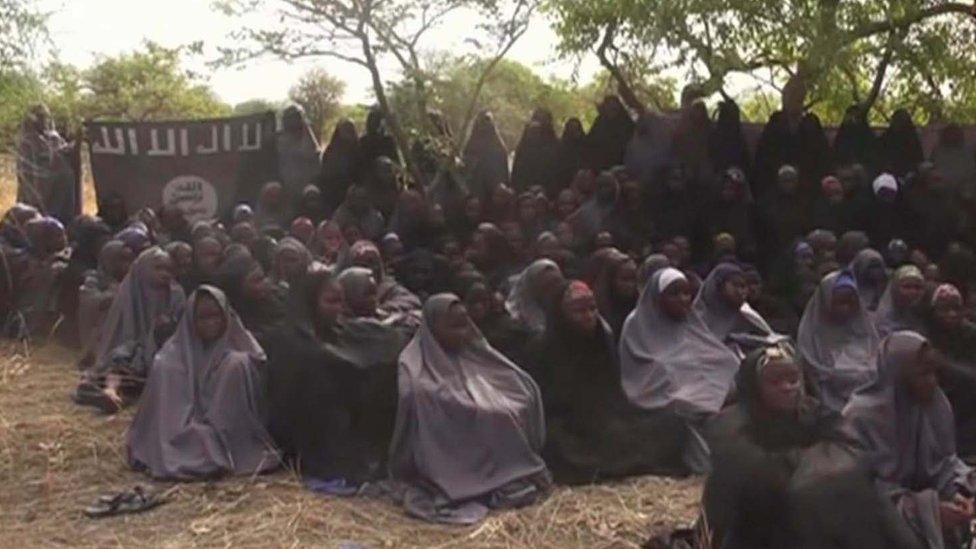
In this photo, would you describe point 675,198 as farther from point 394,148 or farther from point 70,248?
point 70,248

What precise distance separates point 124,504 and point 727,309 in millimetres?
2977

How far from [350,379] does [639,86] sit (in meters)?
6.37

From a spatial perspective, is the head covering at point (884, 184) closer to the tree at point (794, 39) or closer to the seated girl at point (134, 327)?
the tree at point (794, 39)

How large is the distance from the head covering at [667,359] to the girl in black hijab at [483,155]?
4.33 metres

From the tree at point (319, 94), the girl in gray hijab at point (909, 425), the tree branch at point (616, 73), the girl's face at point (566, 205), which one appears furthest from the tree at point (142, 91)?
the girl in gray hijab at point (909, 425)

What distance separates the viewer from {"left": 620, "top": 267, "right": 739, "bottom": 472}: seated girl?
648 cm

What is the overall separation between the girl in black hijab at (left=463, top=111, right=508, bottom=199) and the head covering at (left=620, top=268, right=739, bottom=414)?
170 inches

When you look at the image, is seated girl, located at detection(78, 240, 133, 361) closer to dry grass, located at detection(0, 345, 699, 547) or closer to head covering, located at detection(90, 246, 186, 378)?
head covering, located at detection(90, 246, 186, 378)

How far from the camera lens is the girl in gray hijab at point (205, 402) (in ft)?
20.2

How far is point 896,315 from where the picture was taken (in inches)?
268

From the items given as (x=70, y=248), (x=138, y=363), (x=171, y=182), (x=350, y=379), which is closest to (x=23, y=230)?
(x=70, y=248)

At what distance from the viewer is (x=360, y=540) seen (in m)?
5.40

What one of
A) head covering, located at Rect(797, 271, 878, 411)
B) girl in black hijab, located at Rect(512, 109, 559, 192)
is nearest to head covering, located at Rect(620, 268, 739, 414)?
head covering, located at Rect(797, 271, 878, 411)

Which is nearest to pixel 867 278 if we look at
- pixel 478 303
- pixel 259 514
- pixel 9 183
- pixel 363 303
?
pixel 478 303
